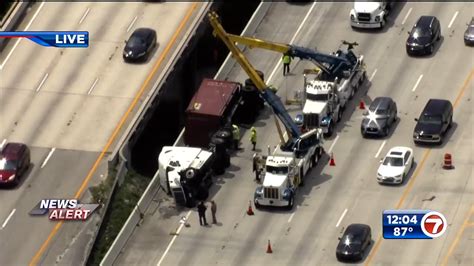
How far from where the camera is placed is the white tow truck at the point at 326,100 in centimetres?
10912

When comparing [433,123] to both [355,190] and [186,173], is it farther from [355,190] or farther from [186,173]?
[186,173]

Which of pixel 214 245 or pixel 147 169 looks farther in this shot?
pixel 147 169

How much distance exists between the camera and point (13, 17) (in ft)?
405

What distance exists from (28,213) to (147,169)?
34.3 ft

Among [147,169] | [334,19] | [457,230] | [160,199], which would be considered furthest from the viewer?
[334,19]

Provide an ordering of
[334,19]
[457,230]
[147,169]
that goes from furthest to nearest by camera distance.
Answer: [334,19], [147,169], [457,230]

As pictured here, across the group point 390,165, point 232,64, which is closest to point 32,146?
point 232,64

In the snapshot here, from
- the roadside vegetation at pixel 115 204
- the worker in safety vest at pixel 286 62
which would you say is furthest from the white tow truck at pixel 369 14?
the roadside vegetation at pixel 115 204

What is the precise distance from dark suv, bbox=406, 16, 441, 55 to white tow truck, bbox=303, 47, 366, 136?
590 cm

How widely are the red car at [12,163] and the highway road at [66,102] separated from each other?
926mm

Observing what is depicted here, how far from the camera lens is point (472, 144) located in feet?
353

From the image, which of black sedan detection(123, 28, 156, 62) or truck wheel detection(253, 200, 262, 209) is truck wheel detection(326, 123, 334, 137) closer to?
truck wheel detection(253, 200, 262, 209)

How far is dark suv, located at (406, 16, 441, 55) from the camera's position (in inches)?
4577

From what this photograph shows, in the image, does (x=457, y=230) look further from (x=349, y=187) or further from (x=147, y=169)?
(x=147, y=169)
